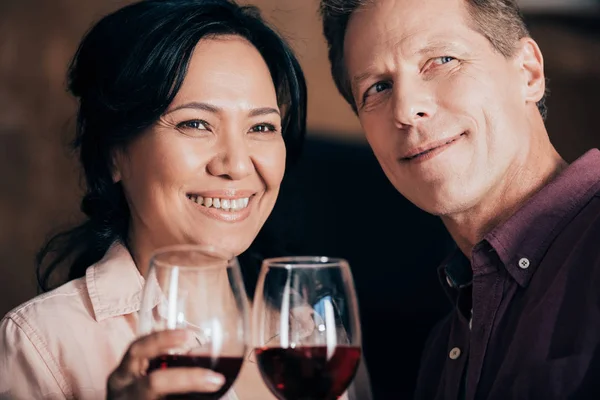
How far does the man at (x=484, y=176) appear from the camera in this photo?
1.50 meters

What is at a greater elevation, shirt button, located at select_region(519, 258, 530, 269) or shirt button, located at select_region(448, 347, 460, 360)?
shirt button, located at select_region(519, 258, 530, 269)

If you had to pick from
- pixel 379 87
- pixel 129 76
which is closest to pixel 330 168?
pixel 379 87

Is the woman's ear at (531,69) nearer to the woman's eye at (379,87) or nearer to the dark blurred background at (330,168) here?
the woman's eye at (379,87)

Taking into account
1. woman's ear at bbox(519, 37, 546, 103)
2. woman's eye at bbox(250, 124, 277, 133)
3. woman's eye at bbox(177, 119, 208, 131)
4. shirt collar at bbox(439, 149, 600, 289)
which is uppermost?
woman's ear at bbox(519, 37, 546, 103)

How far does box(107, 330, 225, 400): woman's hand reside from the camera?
39.6 inches

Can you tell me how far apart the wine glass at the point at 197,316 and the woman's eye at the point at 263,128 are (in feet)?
2.67

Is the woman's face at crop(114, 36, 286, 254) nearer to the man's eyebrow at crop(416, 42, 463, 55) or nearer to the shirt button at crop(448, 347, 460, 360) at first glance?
the man's eyebrow at crop(416, 42, 463, 55)

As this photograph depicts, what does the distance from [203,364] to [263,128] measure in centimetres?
92

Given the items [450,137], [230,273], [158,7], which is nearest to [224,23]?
[158,7]

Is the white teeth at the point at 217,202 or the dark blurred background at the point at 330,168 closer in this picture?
the white teeth at the point at 217,202

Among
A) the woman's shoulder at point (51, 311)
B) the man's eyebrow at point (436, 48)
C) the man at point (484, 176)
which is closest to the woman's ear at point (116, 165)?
the woman's shoulder at point (51, 311)

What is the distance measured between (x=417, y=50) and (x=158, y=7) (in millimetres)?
625

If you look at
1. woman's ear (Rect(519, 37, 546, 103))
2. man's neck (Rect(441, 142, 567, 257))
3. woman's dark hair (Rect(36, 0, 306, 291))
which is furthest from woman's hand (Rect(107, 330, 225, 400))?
woman's ear (Rect(519, 37, 546, 103))

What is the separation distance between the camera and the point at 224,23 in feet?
6.03
